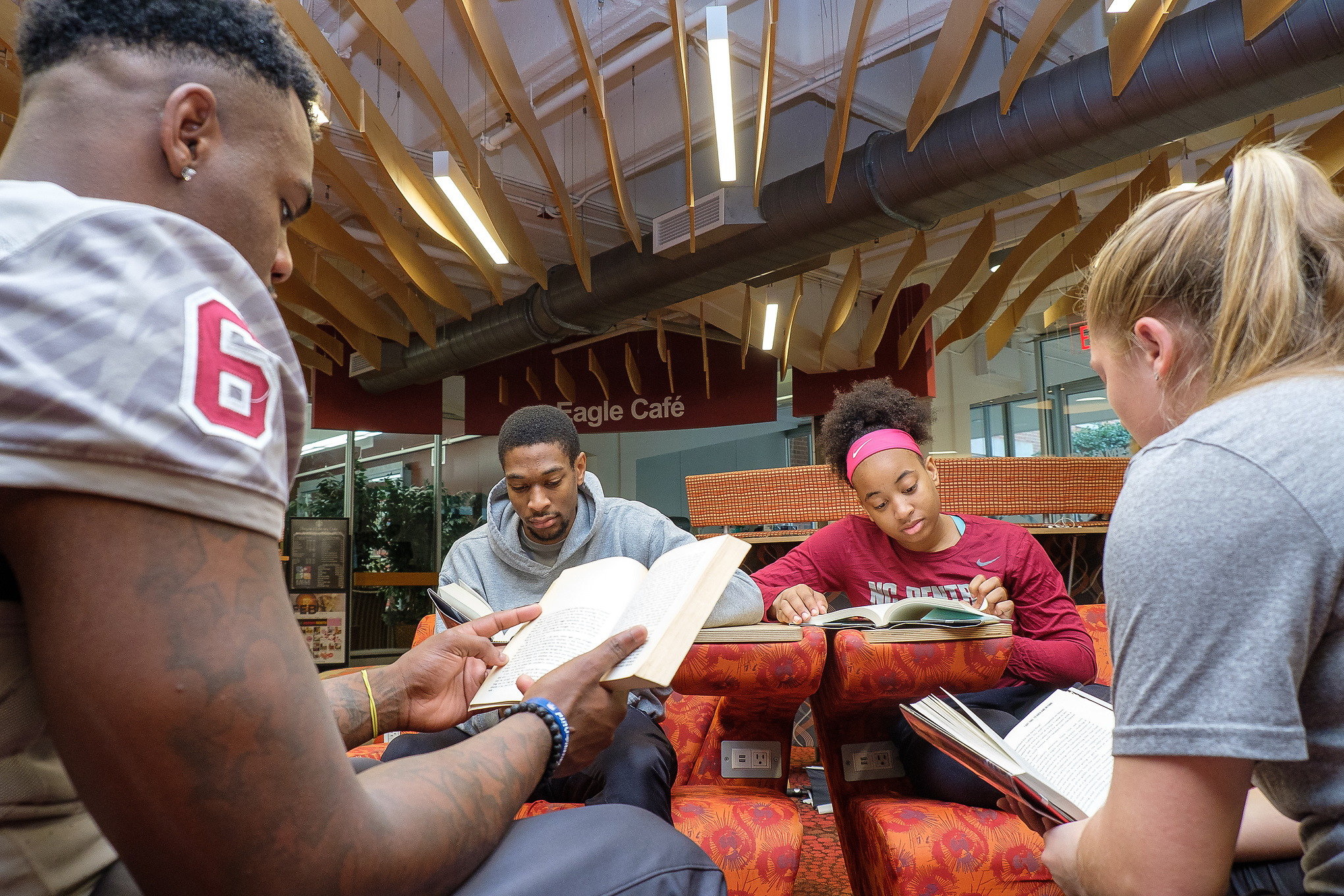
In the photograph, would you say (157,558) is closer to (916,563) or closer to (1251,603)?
(1251,603)

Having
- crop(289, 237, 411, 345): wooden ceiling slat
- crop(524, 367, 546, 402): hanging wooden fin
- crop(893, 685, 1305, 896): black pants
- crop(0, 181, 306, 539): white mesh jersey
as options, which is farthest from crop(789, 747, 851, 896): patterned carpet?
crop(524, 367, 546, 402): hanging wooden fin

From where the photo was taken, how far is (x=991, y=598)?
2.09 meters

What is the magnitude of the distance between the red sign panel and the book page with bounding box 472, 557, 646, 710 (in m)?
7.73

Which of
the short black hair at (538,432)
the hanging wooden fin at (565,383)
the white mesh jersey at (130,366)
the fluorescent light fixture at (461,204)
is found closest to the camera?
the white mesh jersey at (130,366)

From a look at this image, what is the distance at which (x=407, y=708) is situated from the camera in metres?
1.04

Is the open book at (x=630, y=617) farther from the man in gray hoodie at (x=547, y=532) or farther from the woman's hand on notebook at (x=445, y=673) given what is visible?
the man in gray hoodie at (x=547, y=532)

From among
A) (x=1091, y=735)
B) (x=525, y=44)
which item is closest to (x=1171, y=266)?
(x=1091, y=735)

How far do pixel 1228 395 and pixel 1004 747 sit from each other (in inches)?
17.6

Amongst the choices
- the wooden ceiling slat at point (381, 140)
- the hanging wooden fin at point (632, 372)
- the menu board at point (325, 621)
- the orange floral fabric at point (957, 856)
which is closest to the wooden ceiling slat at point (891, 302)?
the hanging wooden fin at point (632, 372)

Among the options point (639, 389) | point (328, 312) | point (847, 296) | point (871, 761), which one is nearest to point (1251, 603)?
point (871, 761)

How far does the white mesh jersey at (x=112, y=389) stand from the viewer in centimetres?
41

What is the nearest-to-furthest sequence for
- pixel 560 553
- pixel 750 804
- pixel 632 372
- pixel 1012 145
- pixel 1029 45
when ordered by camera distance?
pixel 750 804
pixel 560 553
pixel 1029 45
pixel 1012 145
pixel 632 372

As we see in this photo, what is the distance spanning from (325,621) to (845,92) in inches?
285

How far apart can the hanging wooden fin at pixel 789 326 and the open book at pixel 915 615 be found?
216 inches
